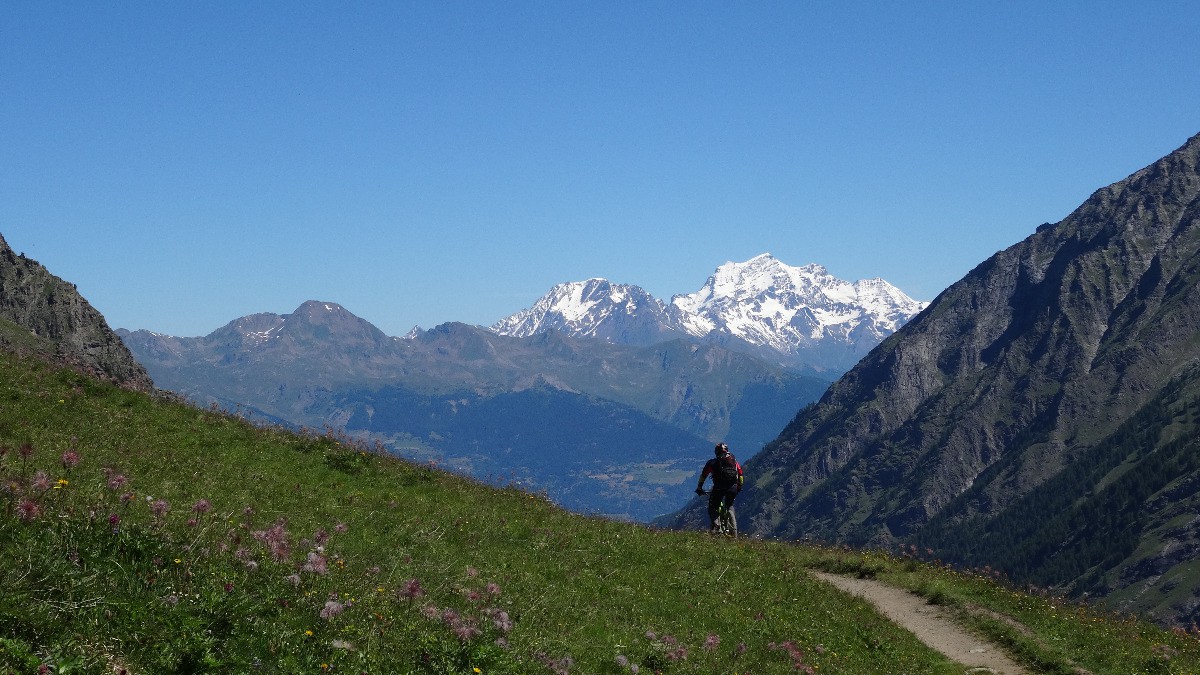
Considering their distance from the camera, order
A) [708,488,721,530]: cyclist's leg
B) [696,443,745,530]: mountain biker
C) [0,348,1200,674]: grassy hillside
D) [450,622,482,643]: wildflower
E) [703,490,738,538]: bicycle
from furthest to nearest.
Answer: [708,488,721,530]: cyclist's leg → [703,490,738,538]: bicycle → [696,443,745,530]: mountain biker → [450,622,482,643]: wildflower → [0,348,1200,674]: grassy hillside

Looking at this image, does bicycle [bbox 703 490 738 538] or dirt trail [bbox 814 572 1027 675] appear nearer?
dirt trail [bbox 814 572 1027 675]

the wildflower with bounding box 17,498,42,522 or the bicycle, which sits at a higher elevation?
the bicycle

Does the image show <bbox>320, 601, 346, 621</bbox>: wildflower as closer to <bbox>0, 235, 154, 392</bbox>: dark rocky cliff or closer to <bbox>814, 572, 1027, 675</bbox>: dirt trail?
<bbox>814, 572, 1027, 675</bbox>: dirt trail

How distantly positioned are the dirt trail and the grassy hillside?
2.03 feet

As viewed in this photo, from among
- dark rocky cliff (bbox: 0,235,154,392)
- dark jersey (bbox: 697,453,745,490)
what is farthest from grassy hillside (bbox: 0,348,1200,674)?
dark rocky cliff (bbox: 0,235,154,392)

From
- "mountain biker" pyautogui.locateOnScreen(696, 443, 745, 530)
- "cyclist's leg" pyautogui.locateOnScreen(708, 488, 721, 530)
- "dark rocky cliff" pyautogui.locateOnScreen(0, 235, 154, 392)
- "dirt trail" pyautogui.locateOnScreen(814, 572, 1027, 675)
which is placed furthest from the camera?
"dark rocky cliff" pyautogui.locateOnScreen(0, 235, 154, 392)

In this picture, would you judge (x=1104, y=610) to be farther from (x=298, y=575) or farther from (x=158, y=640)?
(x=158, y=640)

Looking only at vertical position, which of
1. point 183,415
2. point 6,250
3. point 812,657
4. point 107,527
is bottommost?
point 812,657

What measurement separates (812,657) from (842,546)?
642 inches

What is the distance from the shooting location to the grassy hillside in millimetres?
10727

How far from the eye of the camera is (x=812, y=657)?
19031 mm

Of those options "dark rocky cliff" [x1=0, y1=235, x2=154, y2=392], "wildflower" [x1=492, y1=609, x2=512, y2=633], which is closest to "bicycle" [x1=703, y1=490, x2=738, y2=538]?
"wildflower" [x1=492, y1=609, x2=512, y2=633]

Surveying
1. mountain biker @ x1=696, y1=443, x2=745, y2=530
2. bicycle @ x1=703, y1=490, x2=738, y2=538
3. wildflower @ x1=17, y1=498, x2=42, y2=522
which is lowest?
wildflower @ x1=17, y1=498, x2=42, y2=522

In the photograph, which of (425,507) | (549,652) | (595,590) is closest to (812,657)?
(595,590)
